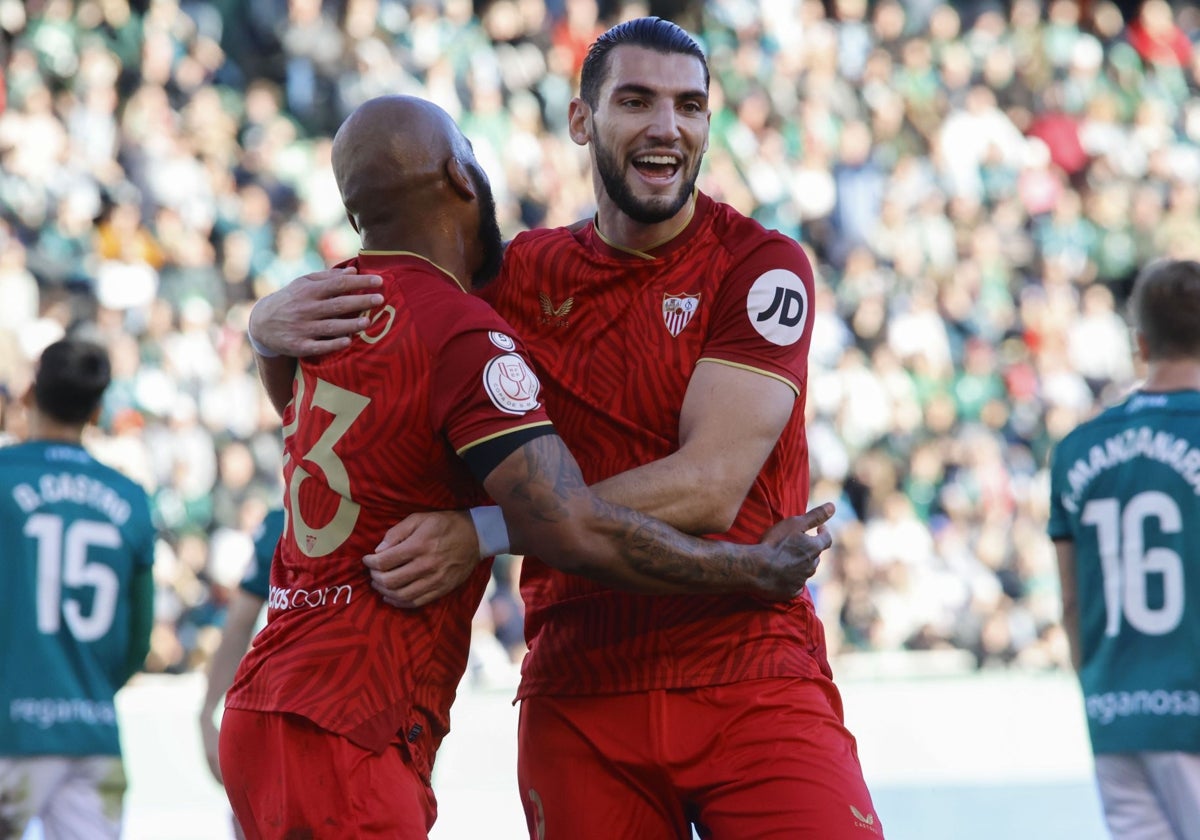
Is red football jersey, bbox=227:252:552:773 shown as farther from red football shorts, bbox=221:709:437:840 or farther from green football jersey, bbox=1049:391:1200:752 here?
green football jersey, bbox=1049:391:1200:752

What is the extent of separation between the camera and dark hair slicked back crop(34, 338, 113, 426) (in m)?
6.00

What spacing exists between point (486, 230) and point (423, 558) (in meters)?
0.75

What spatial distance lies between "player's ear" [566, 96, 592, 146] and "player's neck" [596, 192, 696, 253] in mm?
236

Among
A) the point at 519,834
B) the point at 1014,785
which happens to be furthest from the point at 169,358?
the point at 1014,785

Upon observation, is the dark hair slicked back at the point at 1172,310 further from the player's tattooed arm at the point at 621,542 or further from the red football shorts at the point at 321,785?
the red football shorts at the point at 321,785

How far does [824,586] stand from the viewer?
13.0 meters

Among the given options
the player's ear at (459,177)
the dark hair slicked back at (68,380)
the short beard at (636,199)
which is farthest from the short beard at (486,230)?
the dark hair slicked back at (68,380)

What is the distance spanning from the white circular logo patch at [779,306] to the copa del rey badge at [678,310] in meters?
0.14

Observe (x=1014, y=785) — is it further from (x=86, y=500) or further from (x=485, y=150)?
(x=485, y=150)

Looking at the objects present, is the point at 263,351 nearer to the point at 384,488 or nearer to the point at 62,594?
the point at 384,488

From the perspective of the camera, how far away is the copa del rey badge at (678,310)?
3787 mm

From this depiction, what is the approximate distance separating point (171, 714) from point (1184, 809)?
16.8ft

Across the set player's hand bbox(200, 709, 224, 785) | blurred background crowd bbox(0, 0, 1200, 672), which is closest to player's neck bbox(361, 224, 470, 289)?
player's hand bbox(200, 709, 224, 785)

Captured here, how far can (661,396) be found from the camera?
12.3 feet
